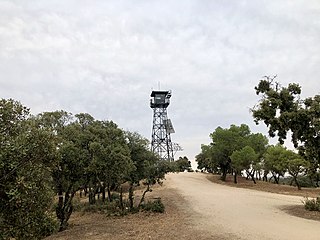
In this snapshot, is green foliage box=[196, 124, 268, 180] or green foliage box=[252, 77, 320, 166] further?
green foliage box=[196, 124, 268, 180]

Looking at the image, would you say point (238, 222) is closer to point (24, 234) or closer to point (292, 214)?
point (292, 214)

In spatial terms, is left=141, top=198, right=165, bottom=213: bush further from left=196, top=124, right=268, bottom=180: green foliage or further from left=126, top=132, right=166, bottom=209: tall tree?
left=196, top=124, right=268, bottom=180: green foliage

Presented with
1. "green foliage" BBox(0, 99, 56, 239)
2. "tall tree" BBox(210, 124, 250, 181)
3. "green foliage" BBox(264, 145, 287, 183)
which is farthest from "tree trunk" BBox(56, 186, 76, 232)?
"tall tree" BBox(210, 124, 250, 181)

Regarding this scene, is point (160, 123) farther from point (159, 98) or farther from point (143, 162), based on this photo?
point (143, 162)

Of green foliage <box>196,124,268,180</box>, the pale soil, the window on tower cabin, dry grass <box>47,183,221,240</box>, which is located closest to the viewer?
the pale soil

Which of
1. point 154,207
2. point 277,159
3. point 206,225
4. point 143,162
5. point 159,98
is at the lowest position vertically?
point 206,225

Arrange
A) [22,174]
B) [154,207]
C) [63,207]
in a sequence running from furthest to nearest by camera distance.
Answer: [154,207] → [63,207] → [22,174]

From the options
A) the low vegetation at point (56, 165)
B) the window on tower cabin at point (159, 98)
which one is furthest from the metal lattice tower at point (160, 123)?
the low vegetation at point (56, 165)

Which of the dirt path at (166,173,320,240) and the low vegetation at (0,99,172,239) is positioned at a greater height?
the low vegetation at (0,99,172,239)

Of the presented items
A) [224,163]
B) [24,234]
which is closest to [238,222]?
[24,234]

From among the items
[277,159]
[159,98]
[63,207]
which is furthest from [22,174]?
[159,98]

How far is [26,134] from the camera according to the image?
650 centimetres

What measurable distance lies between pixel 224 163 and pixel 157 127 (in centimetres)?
1599

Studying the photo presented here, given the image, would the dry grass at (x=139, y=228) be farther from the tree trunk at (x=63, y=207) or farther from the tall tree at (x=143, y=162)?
the tall tree at (x=143, y=162)
